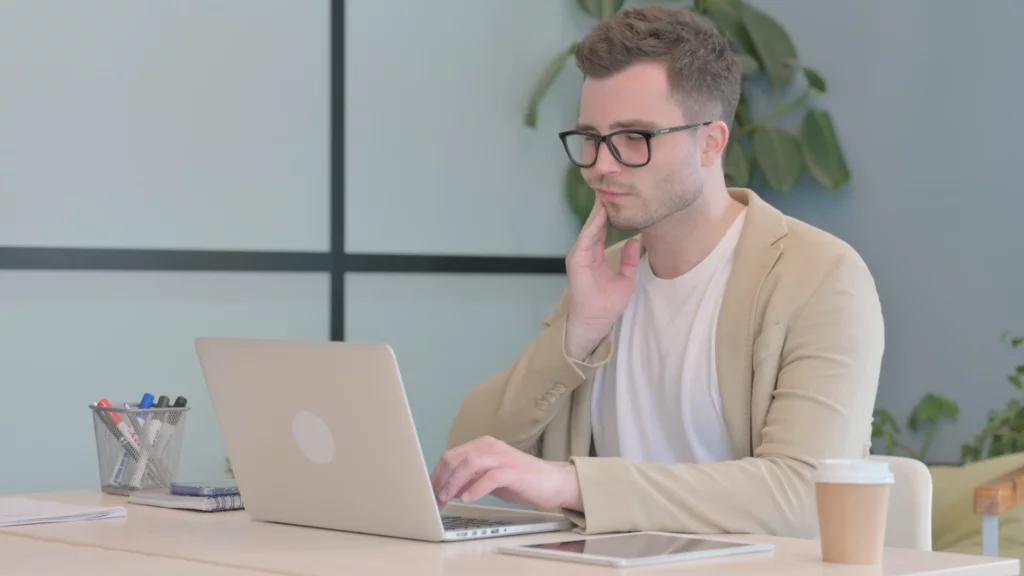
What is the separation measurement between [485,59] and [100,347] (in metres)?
1.50

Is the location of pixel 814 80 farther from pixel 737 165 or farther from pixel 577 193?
pixel 577 193

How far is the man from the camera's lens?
76.4 inches

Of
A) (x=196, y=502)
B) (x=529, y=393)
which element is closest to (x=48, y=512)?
(x=196, y=502)

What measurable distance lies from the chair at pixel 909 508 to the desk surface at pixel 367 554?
0.31 meters

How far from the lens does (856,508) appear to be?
140 centimetres

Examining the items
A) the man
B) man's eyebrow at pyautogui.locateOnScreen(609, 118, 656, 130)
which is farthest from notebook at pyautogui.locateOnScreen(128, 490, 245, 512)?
man's eyebrow at pyautogui.locateOnScreen(609, 118, 656, 130)

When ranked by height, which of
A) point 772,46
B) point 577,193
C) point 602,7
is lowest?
point 577,193

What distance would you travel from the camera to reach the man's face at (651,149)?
2.10 meters

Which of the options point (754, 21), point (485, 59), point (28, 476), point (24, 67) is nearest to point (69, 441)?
point (28, 476)

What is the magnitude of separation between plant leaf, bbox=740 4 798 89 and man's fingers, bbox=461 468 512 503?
2.67 m

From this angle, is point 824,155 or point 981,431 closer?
point 981,431

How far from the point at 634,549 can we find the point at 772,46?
2.88 meters

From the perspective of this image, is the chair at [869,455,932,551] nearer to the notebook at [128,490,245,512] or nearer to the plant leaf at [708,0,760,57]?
the notebook at [128,490,245,512]

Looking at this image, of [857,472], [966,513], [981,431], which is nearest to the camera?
[857,472]
